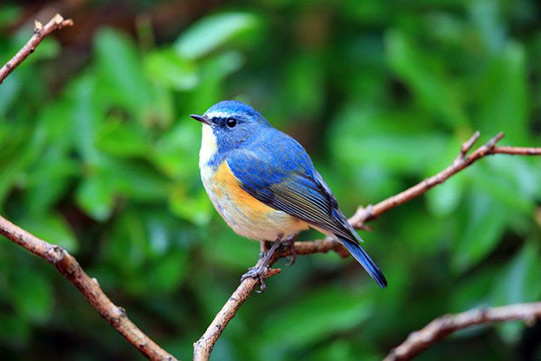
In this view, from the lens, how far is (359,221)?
2750 mm

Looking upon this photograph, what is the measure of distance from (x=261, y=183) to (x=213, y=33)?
1094 mm

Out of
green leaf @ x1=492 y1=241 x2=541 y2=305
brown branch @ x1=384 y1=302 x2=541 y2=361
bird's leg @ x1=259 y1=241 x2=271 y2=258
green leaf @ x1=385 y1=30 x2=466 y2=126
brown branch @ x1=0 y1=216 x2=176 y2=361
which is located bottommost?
brown branch @ x1=0 y1=216 x2=176 y2=361

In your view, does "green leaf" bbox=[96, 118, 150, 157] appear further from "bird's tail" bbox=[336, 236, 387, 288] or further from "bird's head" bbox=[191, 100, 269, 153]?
"bird's tail" bbox=[336, 236, 387, 288]

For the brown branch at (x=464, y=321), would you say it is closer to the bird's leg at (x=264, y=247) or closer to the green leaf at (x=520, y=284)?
the bird's leg at (x=264, y=247)

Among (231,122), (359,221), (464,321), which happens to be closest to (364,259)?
(359,221)

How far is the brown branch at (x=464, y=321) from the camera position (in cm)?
189

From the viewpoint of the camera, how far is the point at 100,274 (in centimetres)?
337

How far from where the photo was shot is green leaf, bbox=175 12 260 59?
3.55m

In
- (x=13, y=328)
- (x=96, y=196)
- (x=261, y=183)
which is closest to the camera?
(x=261, y=183)

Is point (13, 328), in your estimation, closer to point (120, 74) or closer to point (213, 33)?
point (120, 74)

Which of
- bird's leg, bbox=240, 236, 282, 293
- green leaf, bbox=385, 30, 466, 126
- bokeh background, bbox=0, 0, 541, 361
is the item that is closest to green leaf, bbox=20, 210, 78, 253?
bokeh background, bbox=0, 0, 541, 361

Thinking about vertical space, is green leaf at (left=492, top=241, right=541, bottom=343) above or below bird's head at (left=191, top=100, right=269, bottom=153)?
below

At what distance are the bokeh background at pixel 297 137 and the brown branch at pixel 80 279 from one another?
136 cm

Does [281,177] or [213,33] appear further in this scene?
[213,33]
